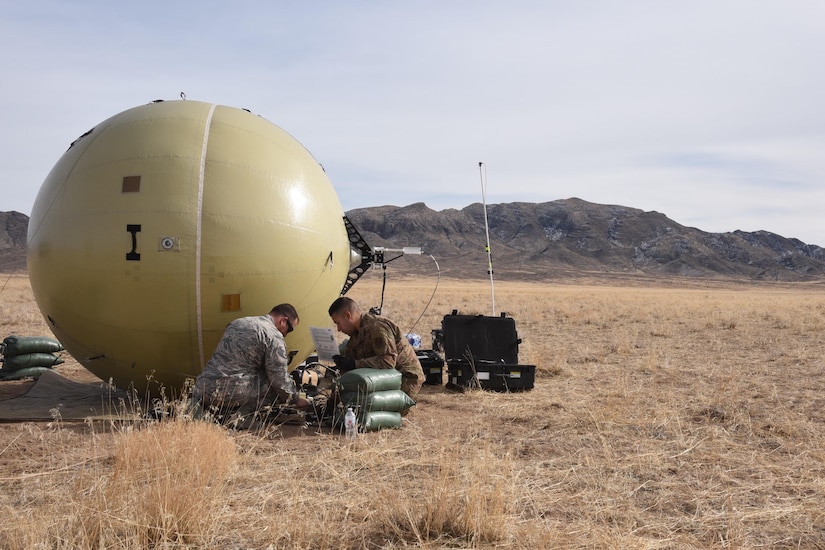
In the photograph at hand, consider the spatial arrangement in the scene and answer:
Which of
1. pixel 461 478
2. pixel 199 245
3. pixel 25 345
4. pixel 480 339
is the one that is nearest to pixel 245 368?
pixel 199 245

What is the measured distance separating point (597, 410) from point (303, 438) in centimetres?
353

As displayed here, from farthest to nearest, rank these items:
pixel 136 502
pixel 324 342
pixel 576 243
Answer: pixel 576 243
pixel 324 342
pixel 136 502

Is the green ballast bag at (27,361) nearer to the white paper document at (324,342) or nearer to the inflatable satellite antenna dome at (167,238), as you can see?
the inflatable satellite antenna dome at (167,238)

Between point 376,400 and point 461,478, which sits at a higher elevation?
point 376,400

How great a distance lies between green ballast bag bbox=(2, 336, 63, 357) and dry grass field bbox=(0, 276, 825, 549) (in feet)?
2.74

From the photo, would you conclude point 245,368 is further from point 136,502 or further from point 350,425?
point 136,502

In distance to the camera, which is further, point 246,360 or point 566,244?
point 566,244

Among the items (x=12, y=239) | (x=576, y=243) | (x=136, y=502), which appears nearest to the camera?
(x=136, y=502)

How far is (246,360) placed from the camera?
271 inches

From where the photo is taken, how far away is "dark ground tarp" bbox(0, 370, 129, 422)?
7473mm

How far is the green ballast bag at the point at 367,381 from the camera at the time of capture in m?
7.00

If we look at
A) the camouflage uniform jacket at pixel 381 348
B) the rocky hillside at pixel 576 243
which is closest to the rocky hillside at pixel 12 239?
the rocky hillside at pixel 576 243

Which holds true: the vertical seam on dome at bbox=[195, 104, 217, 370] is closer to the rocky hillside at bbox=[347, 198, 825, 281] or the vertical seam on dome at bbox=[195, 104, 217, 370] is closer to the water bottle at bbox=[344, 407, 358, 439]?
the water bottle at bbox=[344, 407, 358, 439]

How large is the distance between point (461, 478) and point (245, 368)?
2.85m
